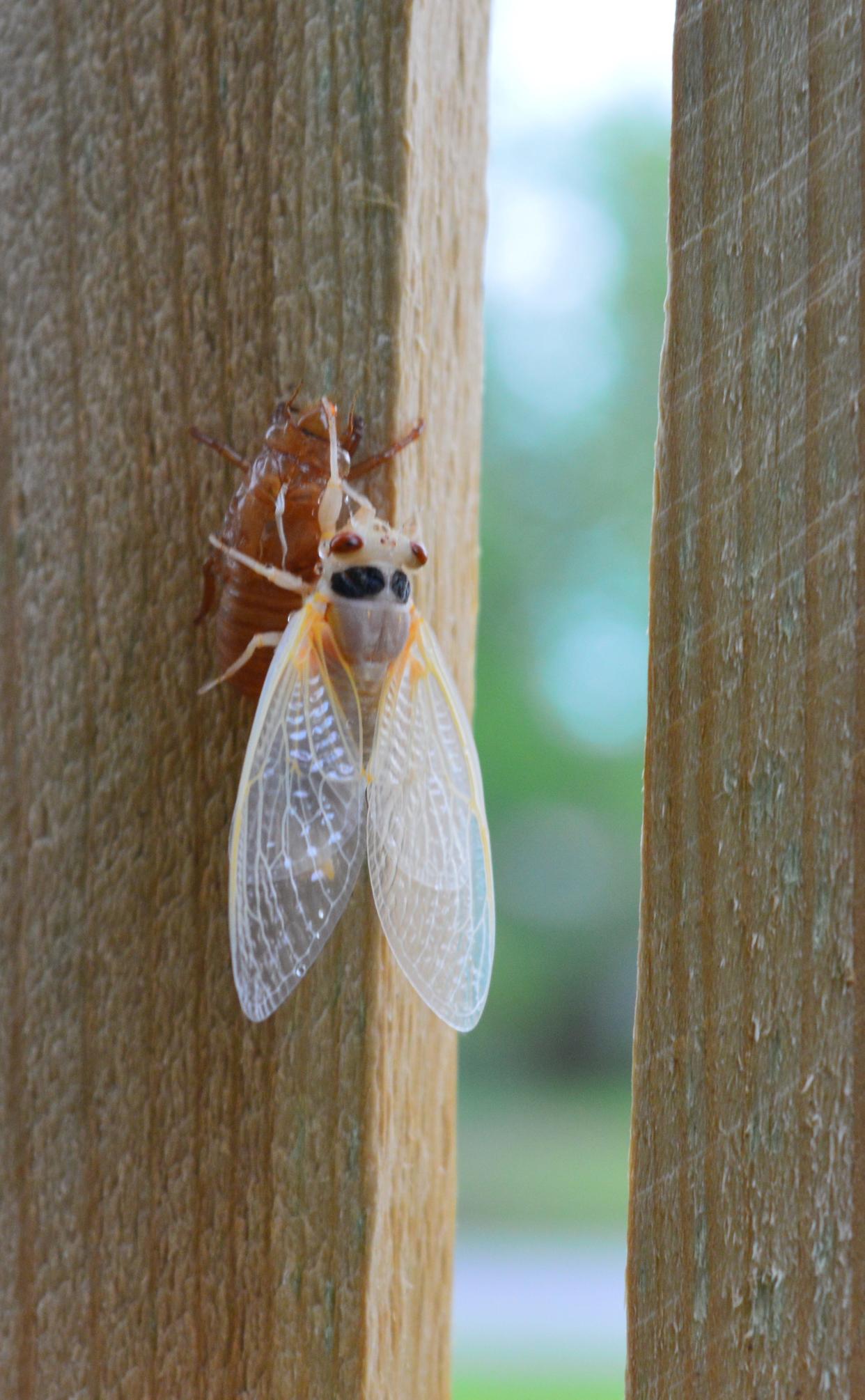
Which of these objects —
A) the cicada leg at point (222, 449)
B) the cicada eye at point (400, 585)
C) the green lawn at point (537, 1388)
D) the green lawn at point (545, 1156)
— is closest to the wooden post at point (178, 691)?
the cicada leg at point (222, 449)

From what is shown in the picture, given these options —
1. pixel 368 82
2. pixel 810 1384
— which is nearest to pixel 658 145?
pixel 368 82

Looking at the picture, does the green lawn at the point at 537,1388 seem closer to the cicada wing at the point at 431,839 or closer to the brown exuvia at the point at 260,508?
the cicada wing at the point at 431,839

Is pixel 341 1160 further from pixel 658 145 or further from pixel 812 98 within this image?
pixel 658 145

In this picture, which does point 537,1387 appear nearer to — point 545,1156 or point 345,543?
point 545,1156

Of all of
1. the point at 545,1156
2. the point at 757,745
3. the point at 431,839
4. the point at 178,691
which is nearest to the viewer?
the point at 757,745

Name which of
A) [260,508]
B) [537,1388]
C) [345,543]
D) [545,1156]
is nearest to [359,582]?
[345,543]

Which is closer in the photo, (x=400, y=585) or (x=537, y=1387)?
(x=400, y=585)

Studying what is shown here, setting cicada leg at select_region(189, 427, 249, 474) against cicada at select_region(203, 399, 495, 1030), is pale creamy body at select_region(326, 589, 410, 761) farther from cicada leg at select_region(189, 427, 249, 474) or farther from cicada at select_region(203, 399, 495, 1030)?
cicada leg at select_region(189, 427, 249, 474)
